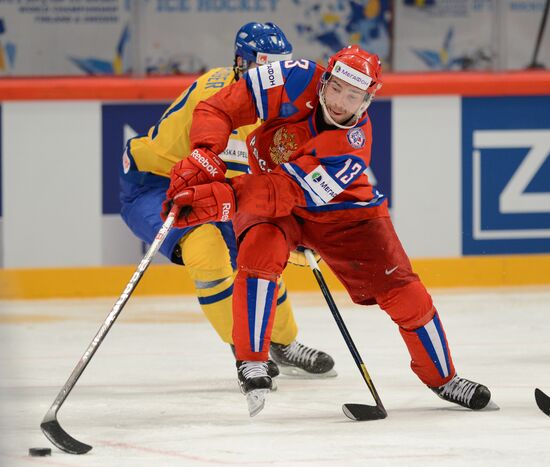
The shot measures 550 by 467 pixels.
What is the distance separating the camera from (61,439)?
329 cm

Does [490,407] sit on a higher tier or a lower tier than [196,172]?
lower

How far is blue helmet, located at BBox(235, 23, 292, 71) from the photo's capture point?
13.9ft

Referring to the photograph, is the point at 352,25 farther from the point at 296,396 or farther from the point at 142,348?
the point at 296,396

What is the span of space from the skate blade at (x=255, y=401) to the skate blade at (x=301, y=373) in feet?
2.84

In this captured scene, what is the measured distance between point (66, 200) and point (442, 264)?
1.76m

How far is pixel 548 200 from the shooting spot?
247 inches

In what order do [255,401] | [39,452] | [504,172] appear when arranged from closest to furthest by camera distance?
[39,452], [255,401], [504,172]

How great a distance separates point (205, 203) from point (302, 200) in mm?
290

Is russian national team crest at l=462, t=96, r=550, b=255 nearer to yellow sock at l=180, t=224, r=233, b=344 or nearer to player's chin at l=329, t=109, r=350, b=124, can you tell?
yellow sock at l=180, t=224, r=233, b=344

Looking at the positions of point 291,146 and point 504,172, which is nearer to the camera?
point 291,146

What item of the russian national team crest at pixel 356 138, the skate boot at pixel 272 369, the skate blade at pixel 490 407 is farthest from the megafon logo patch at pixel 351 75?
the skate boot at pixel 272 369

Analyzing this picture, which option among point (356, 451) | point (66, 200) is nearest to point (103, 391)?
point (356, 451)

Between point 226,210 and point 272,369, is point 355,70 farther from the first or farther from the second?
point 272,369

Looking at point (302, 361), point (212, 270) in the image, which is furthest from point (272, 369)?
point (212, 270)
